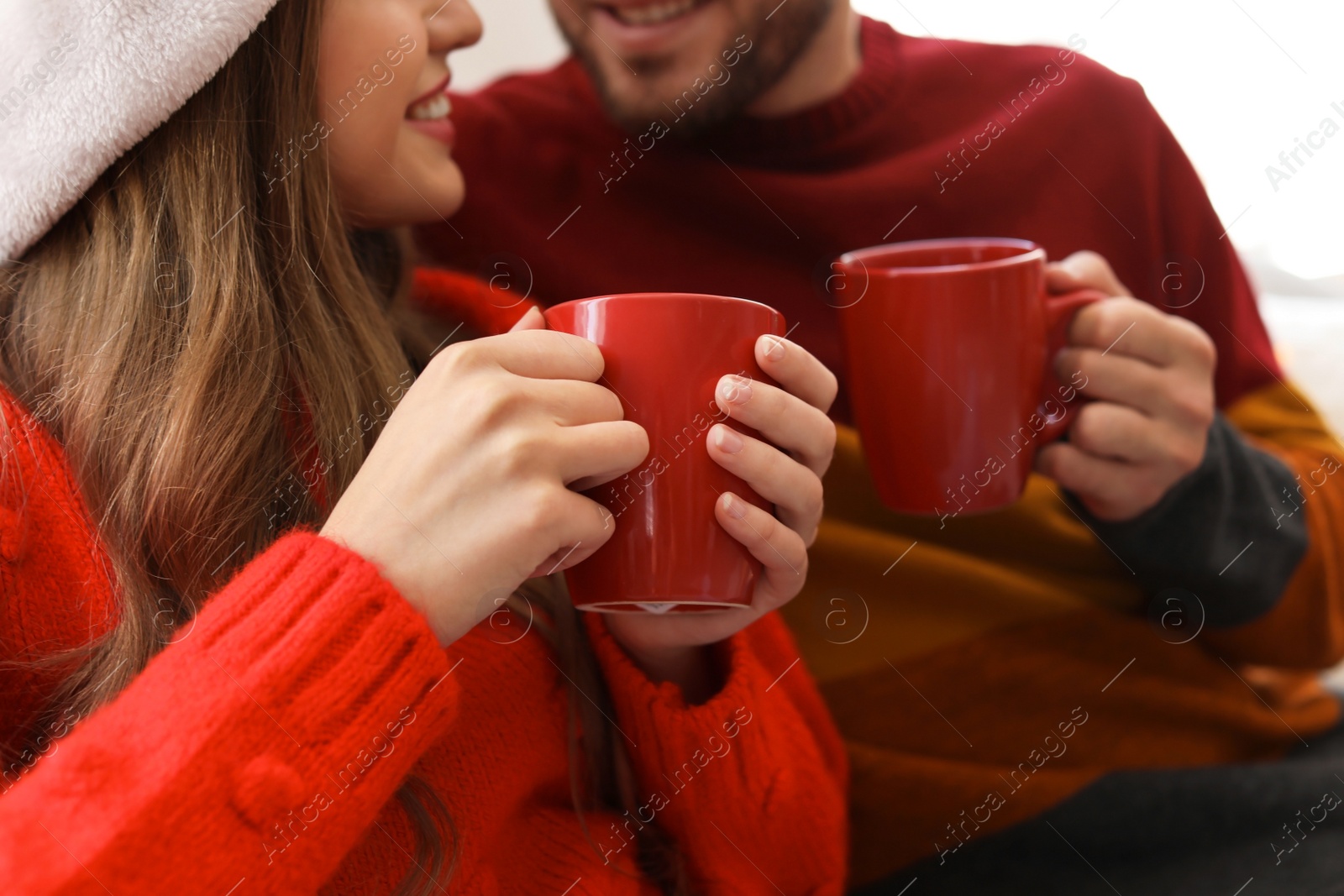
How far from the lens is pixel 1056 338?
676 millimetres

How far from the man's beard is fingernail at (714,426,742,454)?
51 cm

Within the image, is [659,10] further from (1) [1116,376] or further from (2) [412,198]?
(1) [1116,376]

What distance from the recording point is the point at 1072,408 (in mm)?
694

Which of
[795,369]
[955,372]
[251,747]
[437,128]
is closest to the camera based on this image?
[251,747]

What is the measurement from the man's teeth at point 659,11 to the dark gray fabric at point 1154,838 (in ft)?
2.50

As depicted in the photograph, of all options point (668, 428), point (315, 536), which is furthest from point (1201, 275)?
point (315, 536)

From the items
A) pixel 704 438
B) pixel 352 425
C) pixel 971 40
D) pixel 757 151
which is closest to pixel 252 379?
pixel 352 425

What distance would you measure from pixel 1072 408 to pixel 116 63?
0.64 meters

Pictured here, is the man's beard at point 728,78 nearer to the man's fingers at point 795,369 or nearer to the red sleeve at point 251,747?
the man's fingers at point 795,369

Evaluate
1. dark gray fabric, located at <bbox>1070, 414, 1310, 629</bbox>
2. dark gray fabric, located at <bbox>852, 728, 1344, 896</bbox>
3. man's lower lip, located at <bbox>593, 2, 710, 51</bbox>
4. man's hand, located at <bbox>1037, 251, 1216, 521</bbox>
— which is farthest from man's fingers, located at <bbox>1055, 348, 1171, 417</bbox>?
man's lower lip, located at <bbox>593, 2, 710, 51</bbox>

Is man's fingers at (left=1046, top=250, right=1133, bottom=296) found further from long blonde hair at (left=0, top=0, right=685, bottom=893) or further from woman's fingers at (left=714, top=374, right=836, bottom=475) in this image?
long blonde hair at (left=0, top=0, right=685, bottom=893)

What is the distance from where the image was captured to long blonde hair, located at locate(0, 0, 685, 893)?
1.78 ft

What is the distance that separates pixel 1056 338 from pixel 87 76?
24.5 inches

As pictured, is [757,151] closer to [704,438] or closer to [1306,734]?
[704,438]
